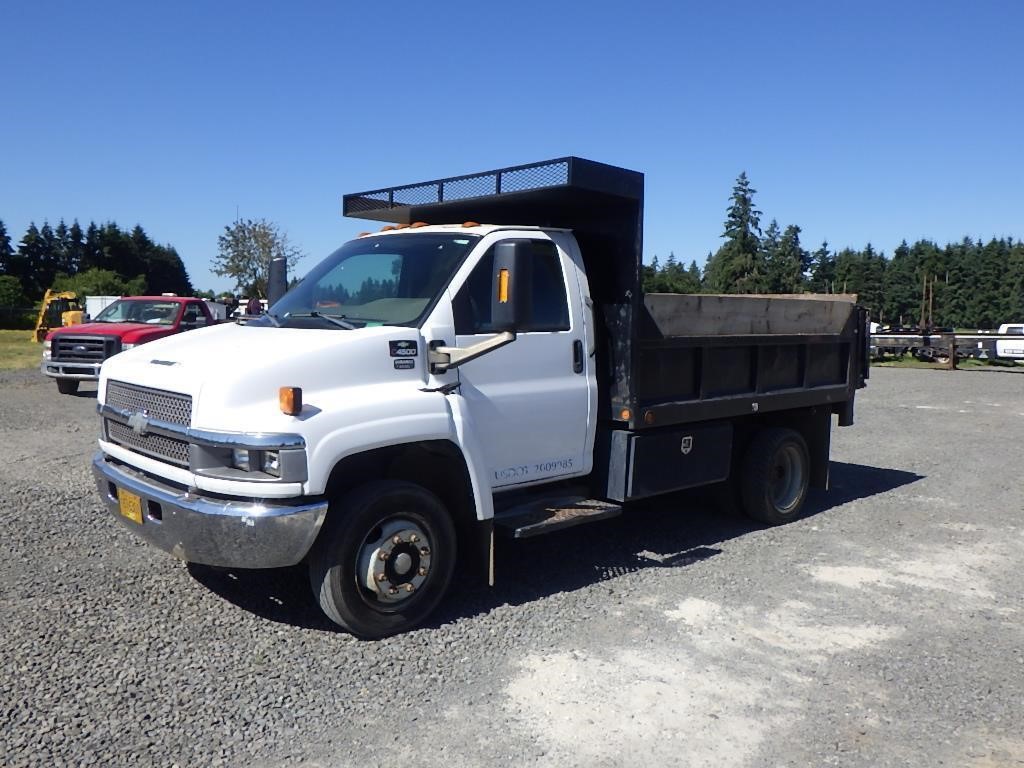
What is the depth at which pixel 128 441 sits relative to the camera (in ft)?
16.5

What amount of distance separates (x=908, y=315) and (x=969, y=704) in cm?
13013

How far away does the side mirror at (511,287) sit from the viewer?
4625mm

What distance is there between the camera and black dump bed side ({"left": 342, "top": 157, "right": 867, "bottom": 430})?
5758mm

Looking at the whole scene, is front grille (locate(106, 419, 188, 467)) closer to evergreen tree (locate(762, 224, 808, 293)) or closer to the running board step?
the running board step

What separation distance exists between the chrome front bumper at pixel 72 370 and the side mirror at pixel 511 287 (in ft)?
41.8

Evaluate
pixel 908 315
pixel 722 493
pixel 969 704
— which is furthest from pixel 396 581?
pixel 908 315

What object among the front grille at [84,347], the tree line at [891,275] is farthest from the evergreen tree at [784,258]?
the front grille at [84,347]

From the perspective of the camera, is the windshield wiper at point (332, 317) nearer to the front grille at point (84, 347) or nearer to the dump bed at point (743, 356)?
the dump bed at point (743, 356)

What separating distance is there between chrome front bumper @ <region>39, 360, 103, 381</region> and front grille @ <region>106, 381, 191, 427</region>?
1115 centimetres

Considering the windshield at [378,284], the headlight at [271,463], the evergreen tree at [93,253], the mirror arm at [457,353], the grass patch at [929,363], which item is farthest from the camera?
the evergreen tree at [93,253]

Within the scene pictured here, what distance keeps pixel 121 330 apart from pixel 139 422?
1190cm

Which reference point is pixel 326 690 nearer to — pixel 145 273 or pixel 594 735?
pixel 594 735

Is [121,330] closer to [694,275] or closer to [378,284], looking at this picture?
[378,284]

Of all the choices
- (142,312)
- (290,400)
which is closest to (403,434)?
(290,400)
